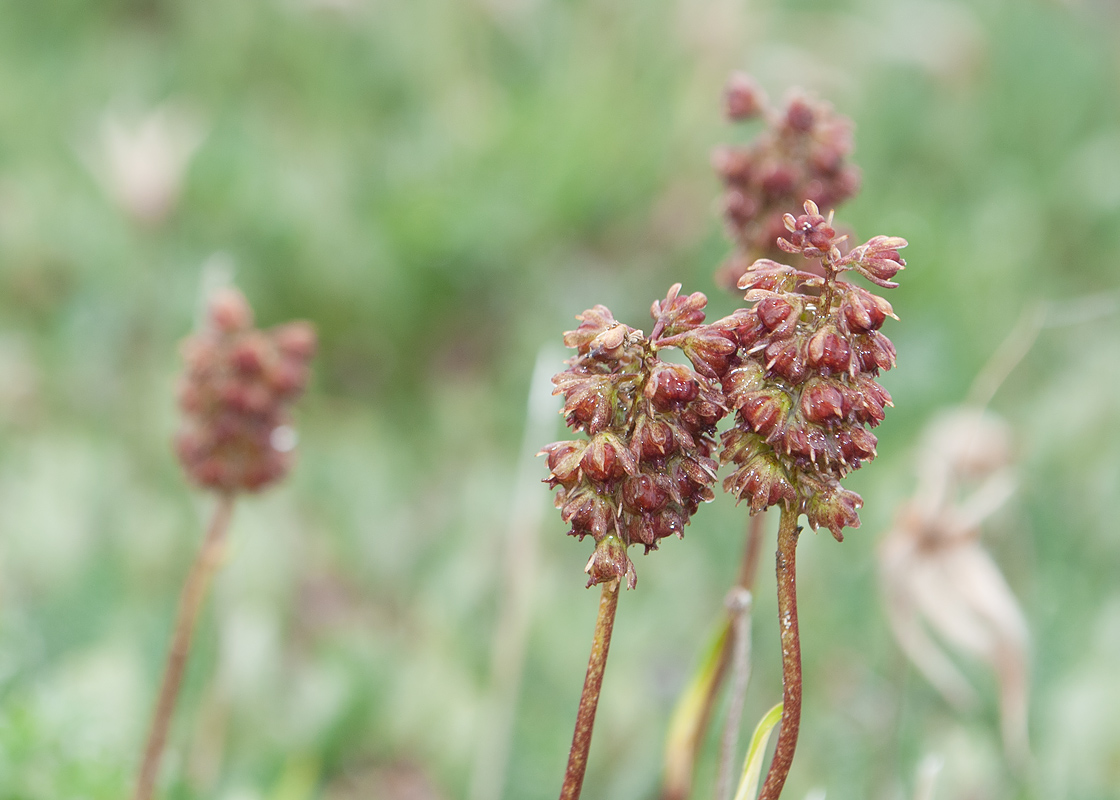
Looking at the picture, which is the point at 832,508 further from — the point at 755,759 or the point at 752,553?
the point at 752,553

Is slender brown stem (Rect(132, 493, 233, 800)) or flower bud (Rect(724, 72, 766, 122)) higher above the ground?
flower bud (Rect(724, 72, 766, 122))

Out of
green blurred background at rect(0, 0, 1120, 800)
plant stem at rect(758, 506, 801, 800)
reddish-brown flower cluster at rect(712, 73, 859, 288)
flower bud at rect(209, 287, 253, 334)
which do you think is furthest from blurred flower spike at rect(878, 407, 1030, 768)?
flower bud at rect(209, 287, 253, 334)

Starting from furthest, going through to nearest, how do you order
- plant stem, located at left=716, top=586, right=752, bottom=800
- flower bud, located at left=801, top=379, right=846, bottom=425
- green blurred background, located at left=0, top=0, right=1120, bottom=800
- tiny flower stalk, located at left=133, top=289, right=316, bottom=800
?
green blurred background, located at left=0, top=0, right=1120, bottom=800 < tiny flower stalk, located at left=133, top=289, right=316, bottom=800 < plant stem, located at left=716, top=586, right=752, bottom=800 < flower bud, located at left=801, top=379, right=846, bottom=425

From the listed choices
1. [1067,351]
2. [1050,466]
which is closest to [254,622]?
[1050,466]

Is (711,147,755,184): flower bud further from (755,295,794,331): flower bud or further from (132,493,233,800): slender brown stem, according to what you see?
(132,493,233,800): slender brown stem

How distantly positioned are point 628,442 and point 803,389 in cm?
14

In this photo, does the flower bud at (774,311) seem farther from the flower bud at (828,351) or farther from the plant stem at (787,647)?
the plant stem at (787,647)

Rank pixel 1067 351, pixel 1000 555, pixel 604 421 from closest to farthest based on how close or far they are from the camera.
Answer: pixel 604 421 → pixel 1000 555 → pixel 1067 351

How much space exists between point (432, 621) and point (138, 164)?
1.18 m

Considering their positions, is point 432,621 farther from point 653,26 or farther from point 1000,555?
point 653,26

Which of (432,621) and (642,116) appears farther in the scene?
(642,116)

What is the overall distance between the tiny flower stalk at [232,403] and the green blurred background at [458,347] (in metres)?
0.19

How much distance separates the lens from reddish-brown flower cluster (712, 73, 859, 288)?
126 centimetres

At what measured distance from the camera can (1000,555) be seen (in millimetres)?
2225
